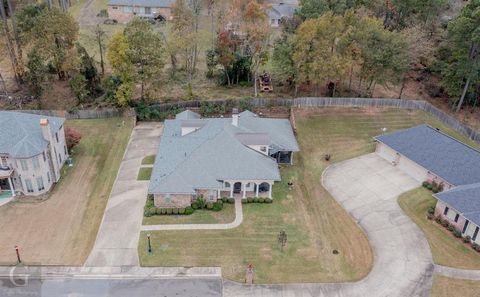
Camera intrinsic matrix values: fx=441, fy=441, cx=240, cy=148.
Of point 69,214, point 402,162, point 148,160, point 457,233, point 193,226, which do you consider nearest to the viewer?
point 457,233

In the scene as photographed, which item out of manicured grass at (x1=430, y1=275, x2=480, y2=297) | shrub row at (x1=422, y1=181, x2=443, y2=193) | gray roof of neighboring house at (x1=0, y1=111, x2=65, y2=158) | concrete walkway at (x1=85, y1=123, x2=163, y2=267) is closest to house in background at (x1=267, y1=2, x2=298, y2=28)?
concrete walkway at (x1=85, y1=123, x2=163, y2=267)

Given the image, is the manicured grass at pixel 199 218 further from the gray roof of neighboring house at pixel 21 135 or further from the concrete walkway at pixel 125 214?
the gray roof of neighboring house at pixel 21 135

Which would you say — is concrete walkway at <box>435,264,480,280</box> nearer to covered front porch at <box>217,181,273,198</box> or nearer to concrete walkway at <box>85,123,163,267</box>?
covered front porch at <box>217,181,273,198</box>

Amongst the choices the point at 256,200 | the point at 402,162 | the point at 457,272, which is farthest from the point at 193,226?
the point at 402,162

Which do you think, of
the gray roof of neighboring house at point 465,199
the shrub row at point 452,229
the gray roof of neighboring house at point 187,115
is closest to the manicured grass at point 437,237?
the shrub row at point 452,229

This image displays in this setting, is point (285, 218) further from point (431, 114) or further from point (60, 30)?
point (60, 30)

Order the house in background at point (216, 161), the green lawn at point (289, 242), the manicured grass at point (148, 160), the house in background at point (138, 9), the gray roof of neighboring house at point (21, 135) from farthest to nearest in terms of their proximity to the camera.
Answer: the house in background at point (138, 9), the manicured grass at point (148, 160), the house in background at point (216, 161), the gray roof of neighboring house at point (21, 135), the green lawn at point (289, 242)

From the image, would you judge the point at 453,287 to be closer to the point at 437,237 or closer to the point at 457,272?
the point at 457,272
